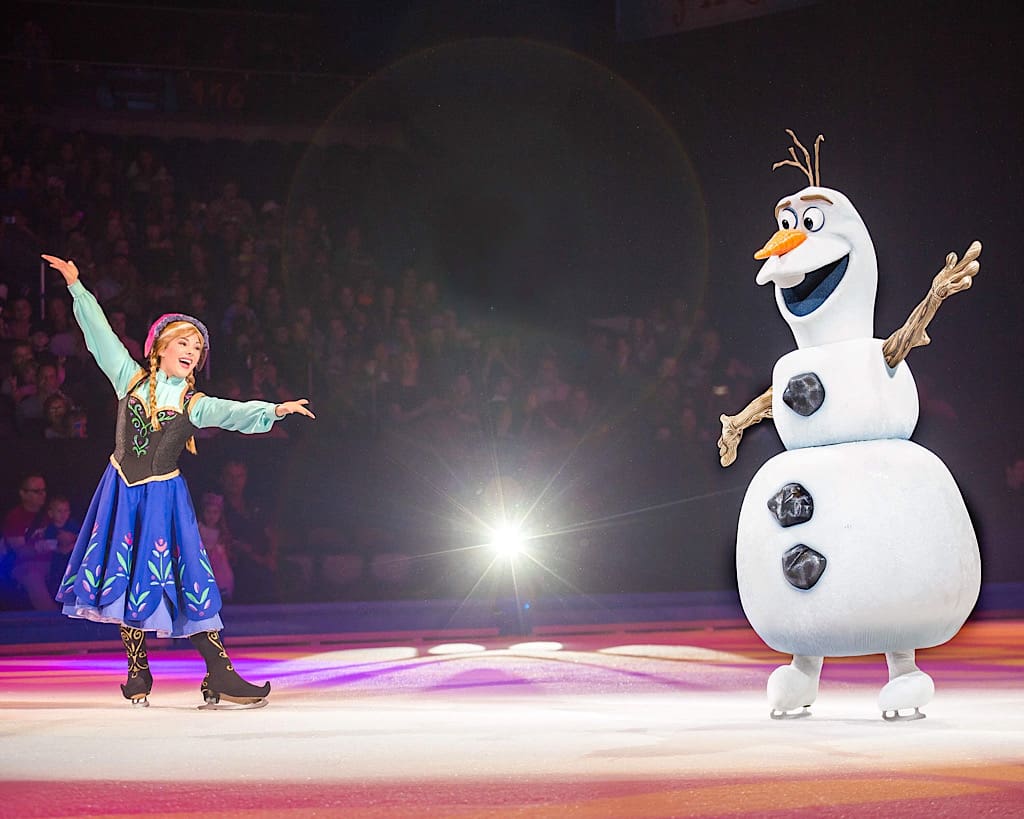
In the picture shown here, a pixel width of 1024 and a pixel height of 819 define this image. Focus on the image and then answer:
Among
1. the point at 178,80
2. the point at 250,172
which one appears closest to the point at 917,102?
the point at 250,172

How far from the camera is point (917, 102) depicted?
11.6 meters

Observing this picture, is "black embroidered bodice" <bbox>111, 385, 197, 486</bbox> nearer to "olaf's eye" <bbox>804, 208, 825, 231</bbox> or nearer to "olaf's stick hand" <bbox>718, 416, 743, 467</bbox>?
"olaf's stick hand" <bbox>718, 416, 743, 467</bbox>

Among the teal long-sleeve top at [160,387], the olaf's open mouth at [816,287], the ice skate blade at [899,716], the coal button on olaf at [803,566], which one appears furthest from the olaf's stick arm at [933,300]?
the teal long-sleeve top at [160,387]

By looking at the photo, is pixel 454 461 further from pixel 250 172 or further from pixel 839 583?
pixel 839 583

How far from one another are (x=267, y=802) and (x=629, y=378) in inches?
316

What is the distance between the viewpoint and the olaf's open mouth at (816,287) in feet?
14.9

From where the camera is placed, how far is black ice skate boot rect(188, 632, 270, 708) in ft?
16.7

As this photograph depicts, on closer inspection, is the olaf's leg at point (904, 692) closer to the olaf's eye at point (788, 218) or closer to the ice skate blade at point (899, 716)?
the ice skate blade at point (899, 716)

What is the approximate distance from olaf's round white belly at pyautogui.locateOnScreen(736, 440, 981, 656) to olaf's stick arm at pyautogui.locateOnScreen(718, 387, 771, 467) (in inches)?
20.6

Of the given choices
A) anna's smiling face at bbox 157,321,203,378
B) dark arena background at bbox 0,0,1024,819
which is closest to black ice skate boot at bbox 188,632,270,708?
dark arena background at bbox 0,0,1024,819

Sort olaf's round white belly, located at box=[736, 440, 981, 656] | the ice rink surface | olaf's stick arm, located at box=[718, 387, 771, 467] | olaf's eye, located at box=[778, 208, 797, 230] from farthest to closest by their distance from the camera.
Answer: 1. olaf's stick arm, located at box=[718, 387, 771, 467]
2. olaf's eye, located at box=[778, 208, 797, 230]
3. olaf's round white belly, located at box=[736, 440, 981, 656]
4. the ice rink surface

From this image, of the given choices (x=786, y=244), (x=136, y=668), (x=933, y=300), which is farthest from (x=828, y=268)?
(x=136, y=668)

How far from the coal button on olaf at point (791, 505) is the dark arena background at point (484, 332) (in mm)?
243

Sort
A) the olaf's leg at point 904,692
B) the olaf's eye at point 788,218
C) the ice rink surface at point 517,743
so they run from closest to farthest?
1. the ice rink surface at point 517,743
2. the olaf's leg at point 904,692
3. the olaf's eye at point 788,218
